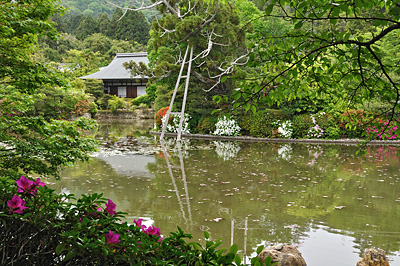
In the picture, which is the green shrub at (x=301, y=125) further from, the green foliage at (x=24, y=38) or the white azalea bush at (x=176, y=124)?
the green foliage at (x=24, y=38)

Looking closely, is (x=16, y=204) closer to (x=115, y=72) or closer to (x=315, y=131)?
(x=315, y=131)

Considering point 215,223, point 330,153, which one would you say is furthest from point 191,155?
point 215,223

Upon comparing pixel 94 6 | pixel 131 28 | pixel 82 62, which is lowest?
pixel 82 62

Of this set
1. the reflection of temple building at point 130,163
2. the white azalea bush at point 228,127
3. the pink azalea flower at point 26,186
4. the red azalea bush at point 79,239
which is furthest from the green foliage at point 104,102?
the red azalea bush at point 79,239

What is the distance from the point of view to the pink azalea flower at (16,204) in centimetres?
180

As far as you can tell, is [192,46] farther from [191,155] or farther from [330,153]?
[330,153]

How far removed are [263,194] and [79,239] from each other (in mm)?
5821

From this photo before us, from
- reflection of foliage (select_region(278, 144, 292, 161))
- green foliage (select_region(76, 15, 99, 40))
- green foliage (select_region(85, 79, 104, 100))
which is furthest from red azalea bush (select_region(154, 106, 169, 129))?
green foliage (select_region(76, 15, 99, 40))

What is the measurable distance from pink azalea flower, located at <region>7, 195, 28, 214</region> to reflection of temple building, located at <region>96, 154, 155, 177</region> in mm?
7156

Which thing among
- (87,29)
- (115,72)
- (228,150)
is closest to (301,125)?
(228,150)

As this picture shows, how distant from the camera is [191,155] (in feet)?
39.8

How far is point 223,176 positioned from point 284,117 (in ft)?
31.7

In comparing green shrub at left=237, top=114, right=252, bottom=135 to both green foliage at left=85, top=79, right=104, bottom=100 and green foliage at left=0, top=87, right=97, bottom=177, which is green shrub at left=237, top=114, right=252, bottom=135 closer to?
green foliage at left=0, top=87, right=97, bottom=177

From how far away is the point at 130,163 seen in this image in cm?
1066
